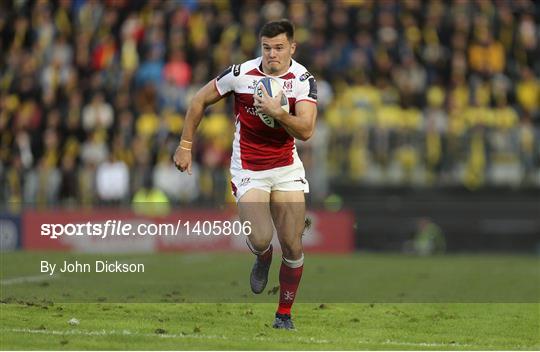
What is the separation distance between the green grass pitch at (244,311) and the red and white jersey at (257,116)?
1477 millimetres

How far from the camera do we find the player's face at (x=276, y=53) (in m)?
10.1

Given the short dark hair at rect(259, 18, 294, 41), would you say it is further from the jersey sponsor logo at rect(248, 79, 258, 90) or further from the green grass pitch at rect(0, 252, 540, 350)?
the green grass pitch at rect(0, 252, 540, 350)

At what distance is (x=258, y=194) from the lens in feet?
34.1

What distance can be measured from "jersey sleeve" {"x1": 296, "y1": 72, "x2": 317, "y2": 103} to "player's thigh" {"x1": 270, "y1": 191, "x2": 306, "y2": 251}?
876 millimetres

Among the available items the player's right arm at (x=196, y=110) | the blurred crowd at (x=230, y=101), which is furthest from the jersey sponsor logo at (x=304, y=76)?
the blurred crowd at (x=230, y=101)

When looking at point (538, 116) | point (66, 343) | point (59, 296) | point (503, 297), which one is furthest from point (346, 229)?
point (66, 343)

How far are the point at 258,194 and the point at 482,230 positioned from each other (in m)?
15.3

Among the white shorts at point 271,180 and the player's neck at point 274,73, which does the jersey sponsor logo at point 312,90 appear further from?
the white shorts at point 271,180

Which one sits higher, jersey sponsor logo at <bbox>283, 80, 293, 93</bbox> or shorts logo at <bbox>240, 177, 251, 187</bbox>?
jersey sponsor logo at <bbox>283, 80, 293, 93</bbox>

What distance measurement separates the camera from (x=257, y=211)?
1042cm

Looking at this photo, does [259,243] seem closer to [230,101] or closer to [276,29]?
[276,29]

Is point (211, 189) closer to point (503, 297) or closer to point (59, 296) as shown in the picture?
point (503, 297)

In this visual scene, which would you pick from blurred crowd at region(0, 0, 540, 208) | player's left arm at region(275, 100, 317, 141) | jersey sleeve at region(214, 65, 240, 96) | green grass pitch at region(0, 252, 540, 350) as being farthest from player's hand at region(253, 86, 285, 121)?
blurred crowd at region(0, 0, 540, 208)

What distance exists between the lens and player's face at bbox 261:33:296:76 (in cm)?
1009
